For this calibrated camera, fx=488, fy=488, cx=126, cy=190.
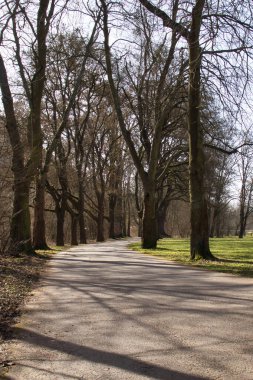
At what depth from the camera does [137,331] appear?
6.55 metres

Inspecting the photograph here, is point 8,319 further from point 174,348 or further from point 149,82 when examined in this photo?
point 149,82

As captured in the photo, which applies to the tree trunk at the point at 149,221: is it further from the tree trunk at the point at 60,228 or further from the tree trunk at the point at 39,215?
the tree trunk at the point at 60,228

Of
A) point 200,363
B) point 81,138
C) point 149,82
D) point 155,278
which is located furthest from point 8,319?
point 81,138

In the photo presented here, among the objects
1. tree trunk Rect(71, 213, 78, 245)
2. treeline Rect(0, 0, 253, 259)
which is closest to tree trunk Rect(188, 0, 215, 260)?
treeline Rect(0, 0, 253, 259)

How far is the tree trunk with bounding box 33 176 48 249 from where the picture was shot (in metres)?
24.7

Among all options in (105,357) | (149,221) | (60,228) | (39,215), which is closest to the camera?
(105,357)

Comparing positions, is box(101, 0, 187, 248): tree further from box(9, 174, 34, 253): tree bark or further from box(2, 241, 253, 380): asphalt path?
box(2, 241, 253, 380): asphalt path

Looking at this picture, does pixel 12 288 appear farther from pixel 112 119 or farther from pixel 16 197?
pixel 112 119

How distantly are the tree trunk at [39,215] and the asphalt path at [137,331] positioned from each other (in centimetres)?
1386

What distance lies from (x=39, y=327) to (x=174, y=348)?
2.23 m

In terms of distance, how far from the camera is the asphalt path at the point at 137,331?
5.03 m

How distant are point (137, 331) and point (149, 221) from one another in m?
20.2

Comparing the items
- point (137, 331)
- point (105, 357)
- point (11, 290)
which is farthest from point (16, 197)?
point (105, 357)

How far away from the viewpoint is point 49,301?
9.10 m
